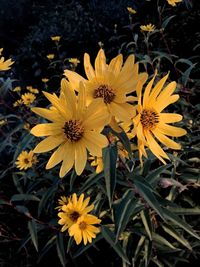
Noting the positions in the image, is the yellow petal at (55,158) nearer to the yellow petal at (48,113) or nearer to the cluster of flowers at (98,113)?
the cluster of flowers at (98,113)

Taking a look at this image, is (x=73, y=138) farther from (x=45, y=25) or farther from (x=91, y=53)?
(x=45, y=25)

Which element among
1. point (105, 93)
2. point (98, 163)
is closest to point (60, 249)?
point (98, 163)

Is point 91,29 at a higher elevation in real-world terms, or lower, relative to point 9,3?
lower

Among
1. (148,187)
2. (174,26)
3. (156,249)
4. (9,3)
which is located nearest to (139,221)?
(156,249)

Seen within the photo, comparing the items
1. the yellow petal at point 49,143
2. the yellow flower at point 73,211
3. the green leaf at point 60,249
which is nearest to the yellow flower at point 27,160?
the green leaf at point 60,249

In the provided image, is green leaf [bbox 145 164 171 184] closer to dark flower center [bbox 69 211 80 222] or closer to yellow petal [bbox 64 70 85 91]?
dark flower center [bbox 69 211 80 222]

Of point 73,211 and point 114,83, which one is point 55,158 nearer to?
point 114,83

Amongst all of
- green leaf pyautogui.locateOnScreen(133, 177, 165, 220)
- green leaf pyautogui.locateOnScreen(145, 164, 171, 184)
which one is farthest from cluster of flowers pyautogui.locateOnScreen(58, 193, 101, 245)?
green leaf pyautogui.locateOnScreen(133, 177, 165, 220)
